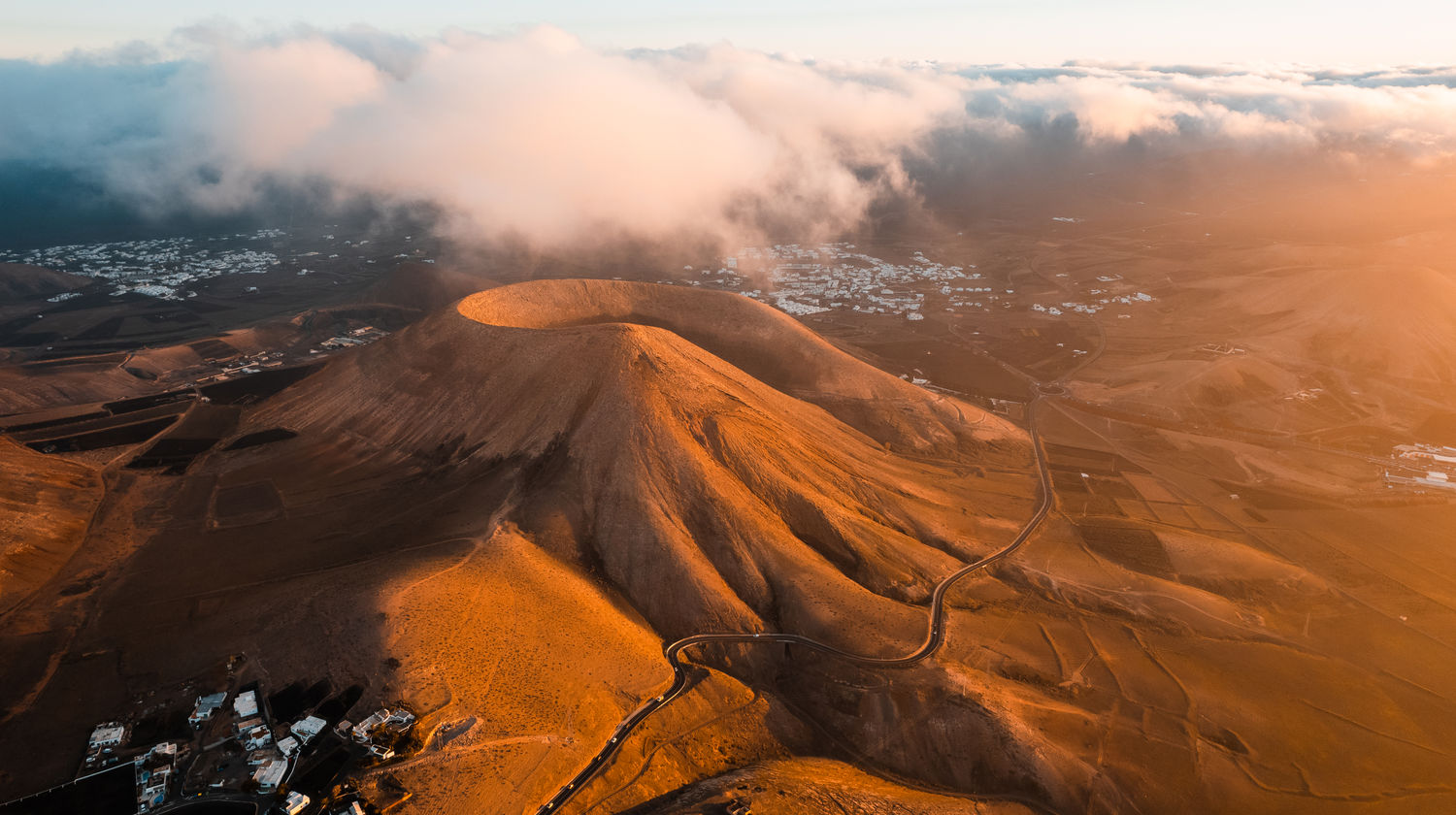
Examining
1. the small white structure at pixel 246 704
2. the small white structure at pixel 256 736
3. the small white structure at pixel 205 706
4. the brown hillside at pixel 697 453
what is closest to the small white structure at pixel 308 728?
the small white structure at pixel 256 736

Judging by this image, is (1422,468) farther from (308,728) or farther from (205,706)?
(205,706)

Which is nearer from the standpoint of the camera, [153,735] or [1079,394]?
[153,735]

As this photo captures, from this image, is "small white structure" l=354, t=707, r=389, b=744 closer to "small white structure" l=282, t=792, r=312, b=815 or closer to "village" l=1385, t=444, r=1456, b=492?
"small white structure" l=282, t=792, r=312, b=815

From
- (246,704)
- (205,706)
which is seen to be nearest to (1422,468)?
(246,704)

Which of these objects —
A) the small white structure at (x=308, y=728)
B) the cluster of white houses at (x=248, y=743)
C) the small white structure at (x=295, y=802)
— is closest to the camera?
the small white structure at (x=295, y=802)

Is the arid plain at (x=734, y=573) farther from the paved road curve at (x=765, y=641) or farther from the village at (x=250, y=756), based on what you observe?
the village at (x=250, y=756)

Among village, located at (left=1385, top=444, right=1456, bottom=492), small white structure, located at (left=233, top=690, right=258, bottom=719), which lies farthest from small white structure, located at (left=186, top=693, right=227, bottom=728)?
village, located at (left=1385, top=444, right=1456, bottom=492)

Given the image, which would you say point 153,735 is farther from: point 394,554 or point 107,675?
point 394,554

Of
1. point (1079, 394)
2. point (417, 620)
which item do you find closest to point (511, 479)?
point (417, 620)
